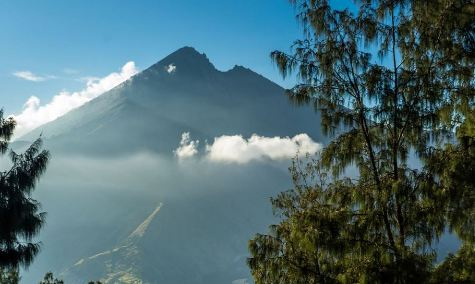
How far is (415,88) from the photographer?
12414 mm

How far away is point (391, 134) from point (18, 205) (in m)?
14.6

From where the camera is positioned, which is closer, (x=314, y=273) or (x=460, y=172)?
(x=460, y=172)

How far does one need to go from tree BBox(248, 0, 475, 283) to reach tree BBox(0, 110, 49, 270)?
1222cm

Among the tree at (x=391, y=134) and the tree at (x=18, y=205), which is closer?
the tree at (x=391, y=134)

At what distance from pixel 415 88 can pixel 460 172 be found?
2.40 m

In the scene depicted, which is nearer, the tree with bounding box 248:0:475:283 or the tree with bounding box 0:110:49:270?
the tree with bounding box 248:0:475:283

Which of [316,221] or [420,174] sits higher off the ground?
[420,174]

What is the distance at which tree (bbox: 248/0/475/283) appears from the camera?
1166 centimetres

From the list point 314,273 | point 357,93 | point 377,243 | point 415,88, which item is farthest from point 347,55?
point 314,273

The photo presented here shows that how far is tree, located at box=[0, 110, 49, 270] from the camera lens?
19.2 m

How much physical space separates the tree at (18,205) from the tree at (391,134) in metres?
12.2

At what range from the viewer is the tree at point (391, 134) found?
1166 centimetres

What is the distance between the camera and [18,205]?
63.5ft

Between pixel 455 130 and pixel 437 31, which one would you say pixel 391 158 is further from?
pixel 437 31
